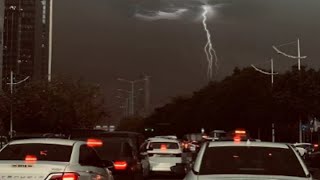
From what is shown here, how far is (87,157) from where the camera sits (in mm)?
10898

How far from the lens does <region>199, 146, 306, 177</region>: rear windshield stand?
7.97 m

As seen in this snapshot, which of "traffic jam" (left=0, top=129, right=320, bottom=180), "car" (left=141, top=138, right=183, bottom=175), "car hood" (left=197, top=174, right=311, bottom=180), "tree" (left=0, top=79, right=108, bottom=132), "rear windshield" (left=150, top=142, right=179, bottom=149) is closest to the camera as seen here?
"car hood" (left=197, top=174, right=311, bottom=180)

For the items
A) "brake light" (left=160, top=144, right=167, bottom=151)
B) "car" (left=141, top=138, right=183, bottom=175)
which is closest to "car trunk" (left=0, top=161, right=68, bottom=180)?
"car" (left=141, top=138, right=183, bottom=175)

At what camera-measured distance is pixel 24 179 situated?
900 cm

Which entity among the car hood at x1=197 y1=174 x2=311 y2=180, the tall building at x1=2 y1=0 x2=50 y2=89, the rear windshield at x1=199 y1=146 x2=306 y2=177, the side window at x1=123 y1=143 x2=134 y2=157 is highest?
the tall building at x1=2 y1=0 x2=50 y2=89

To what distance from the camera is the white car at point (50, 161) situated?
9.07m

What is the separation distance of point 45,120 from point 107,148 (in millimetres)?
39587

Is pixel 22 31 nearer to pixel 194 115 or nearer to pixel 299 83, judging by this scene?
pixel 194 115

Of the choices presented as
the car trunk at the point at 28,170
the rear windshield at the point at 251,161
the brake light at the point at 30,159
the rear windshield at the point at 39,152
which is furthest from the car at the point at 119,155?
the rear windshield at the point at 251,161

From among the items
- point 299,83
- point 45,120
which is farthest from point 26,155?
point 299,83

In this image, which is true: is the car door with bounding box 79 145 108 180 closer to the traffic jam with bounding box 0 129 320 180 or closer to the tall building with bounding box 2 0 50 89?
the traffic jam with bounding box 0 129 320 180

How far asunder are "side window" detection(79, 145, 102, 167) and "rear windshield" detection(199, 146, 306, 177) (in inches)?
107

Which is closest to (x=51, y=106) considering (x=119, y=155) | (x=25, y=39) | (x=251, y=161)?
Answer: (x=25, y=39)

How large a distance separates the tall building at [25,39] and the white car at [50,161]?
70.7 metres
